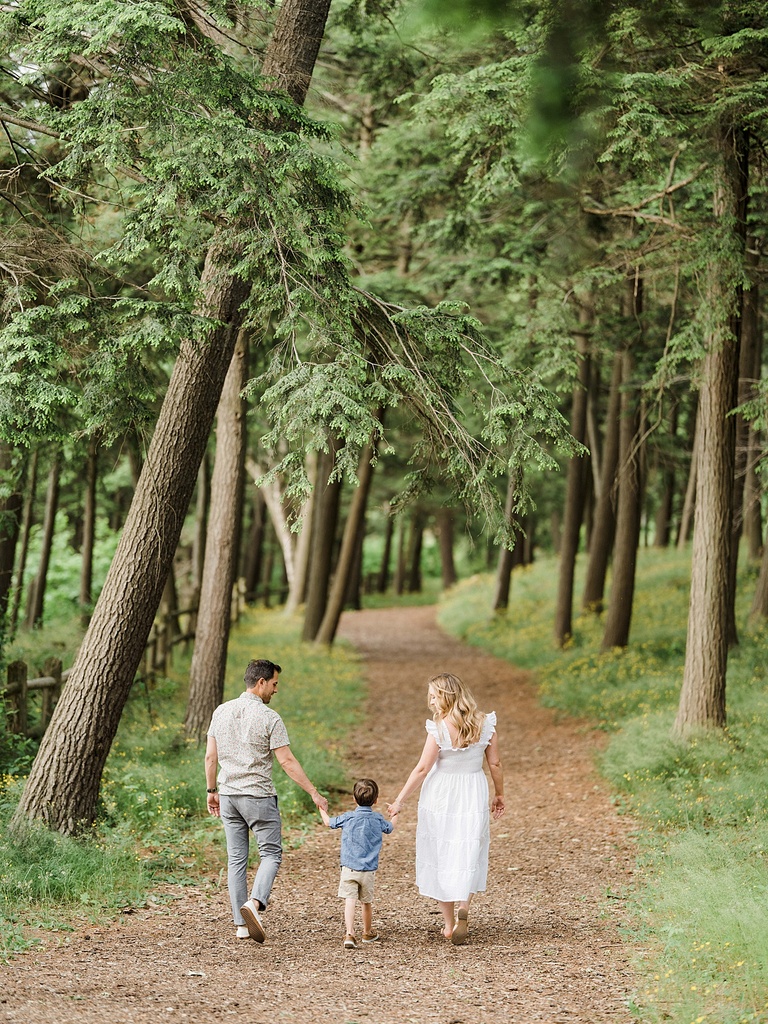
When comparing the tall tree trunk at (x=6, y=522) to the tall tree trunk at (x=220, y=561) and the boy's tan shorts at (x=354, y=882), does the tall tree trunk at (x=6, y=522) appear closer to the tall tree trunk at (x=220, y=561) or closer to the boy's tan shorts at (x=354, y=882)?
the tall tree trunk at (x=220, y=561)

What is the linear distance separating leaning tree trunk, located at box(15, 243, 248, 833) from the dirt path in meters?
1.27

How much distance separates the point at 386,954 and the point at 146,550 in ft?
12.0

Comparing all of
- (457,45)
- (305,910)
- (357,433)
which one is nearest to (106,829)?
(305,910)

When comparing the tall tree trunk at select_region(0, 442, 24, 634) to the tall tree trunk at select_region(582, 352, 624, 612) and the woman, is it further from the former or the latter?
the tall tree trunk at select_region(582, 352, 624, 612)

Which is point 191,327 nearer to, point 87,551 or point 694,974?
point 694,974

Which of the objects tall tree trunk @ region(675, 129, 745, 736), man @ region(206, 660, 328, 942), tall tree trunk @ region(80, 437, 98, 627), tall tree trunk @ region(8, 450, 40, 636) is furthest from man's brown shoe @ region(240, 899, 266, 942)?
tall tree trunk @ region(80, 437, 98, 627)

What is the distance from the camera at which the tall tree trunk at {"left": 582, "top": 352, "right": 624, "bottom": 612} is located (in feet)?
58.1

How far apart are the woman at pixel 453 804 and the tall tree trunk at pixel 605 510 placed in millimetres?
11123

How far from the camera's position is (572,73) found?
360 inches

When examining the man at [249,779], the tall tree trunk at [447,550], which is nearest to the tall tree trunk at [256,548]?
the tall tree trunk at [447,550]

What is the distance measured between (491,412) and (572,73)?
4.08 m

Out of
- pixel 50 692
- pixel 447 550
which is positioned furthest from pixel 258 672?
Result: pixel 447 550

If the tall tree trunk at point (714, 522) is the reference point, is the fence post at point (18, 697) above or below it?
below

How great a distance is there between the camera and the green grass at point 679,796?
16.5 ft
